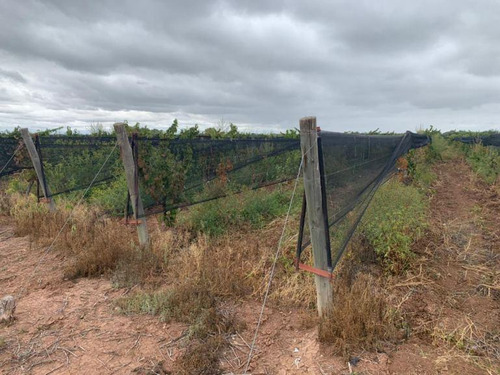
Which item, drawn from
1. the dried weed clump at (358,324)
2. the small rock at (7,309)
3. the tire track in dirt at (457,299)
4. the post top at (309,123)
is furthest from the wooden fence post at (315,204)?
the small rock at (7,309)

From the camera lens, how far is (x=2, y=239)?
5.51 meters

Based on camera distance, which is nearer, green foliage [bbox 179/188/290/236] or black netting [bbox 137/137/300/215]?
black netting [bbox 137/137/300/215]

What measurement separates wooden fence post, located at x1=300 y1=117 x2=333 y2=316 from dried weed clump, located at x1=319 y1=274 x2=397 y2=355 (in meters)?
0.14

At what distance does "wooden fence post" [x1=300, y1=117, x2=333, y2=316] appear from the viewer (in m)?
2.54

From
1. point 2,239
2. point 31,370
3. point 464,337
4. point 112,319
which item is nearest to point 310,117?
point 464,337

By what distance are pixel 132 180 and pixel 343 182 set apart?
3.06 m

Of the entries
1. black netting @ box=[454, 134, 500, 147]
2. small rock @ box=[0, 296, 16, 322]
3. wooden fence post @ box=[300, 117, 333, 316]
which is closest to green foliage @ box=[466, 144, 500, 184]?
black netting @ box=[454, 134, 500, 147]

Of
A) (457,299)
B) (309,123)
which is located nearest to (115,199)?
(309,123)

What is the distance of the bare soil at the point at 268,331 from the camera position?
2420mm

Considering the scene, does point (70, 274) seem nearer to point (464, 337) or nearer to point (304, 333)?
point (304, 333)

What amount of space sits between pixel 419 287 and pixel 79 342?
3569 millimetres

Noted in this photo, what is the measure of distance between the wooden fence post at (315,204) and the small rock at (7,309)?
311 cm

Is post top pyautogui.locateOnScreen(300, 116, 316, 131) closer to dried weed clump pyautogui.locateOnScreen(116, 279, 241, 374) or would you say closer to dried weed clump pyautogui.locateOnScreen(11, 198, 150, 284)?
dried weed clump pyautogui.locateOnScreen(116, 279, 241, 374)

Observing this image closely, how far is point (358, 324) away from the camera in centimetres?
258
